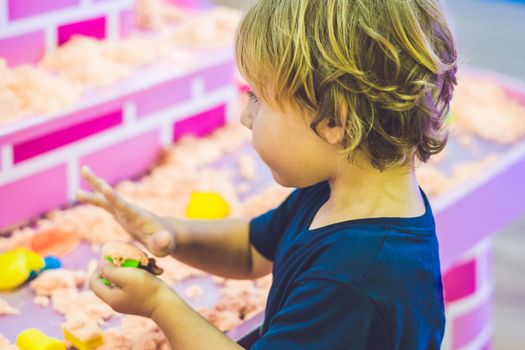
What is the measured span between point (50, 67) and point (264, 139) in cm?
49

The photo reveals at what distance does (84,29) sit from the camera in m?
1.28

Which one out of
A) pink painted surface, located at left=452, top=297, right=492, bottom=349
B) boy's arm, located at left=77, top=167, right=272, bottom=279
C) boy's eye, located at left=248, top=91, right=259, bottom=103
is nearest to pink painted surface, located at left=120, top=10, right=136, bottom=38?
boy's arm, located at left=77, top=167, right=272, bottom=279

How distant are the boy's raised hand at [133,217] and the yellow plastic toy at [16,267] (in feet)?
0.39

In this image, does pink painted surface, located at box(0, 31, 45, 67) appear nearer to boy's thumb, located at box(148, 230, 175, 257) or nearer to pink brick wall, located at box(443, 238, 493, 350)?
boy's thumb, located at box(148, 230, 175, 257)

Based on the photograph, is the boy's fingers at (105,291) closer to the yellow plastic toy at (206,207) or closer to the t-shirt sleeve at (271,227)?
the t-shirt sleeve at (271,227)

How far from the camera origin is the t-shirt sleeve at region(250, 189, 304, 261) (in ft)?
3.27

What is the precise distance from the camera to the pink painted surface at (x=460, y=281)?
1490 millimetres

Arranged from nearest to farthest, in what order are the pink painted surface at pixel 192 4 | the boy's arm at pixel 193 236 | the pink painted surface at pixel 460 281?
the boy's arm at pixel 193 236, the pink painted surface at pixel 460 281, the pink painted surface at pixel 192 4

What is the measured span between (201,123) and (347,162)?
63 cm

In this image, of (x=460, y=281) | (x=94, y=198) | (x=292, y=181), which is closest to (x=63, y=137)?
(x=94, y=198)

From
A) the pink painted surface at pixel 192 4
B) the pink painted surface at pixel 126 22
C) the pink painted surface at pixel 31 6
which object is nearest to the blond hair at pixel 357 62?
the pink painted surface at pixel 31 6

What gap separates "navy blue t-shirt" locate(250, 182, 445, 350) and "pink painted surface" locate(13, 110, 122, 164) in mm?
439

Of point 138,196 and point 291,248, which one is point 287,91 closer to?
point 291,248

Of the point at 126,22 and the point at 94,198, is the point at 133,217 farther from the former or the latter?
the point at 126,22
